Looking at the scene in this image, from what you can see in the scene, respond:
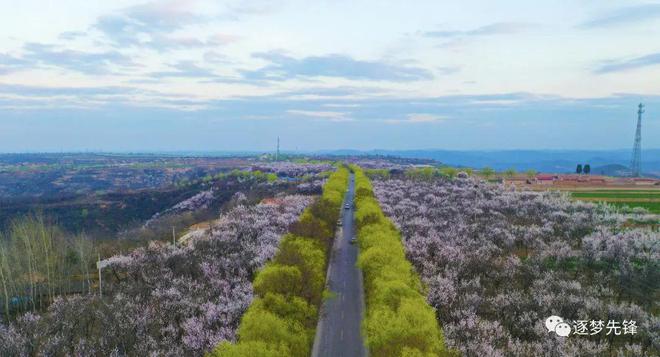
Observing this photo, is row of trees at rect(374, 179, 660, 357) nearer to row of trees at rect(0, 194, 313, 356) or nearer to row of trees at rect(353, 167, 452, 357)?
row of trees at rect(353, 167, 452, 357)

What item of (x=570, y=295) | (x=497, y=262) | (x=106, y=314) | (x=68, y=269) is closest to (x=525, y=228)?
(x=497, y=262)

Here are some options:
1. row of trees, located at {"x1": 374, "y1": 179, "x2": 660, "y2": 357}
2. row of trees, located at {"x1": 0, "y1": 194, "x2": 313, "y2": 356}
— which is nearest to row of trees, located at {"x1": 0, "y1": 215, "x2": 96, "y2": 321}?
row of trees, located at {"x1": 0, "y1": 194, "x2": 313, "y2": 356}

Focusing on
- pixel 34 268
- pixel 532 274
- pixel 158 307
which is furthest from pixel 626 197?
pixel 34 268

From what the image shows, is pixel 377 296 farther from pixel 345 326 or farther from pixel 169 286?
pixel 169 286

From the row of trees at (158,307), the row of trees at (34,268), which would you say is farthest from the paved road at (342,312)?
the row of trees at (34,268)

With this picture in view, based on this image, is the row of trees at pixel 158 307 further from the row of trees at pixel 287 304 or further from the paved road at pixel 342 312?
the paved road at pixel 342 312

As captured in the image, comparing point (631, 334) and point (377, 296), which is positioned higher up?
point (377, 296)
